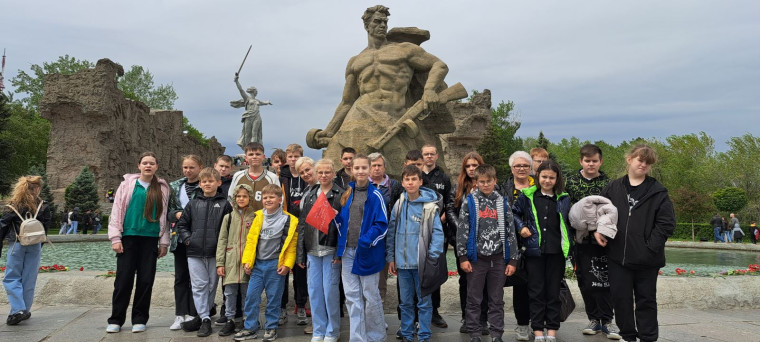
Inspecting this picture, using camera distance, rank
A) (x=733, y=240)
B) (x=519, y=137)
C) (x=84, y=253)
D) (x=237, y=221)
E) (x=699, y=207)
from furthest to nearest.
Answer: (x=519, y=137) < (x=699, y=207) < (x=733, y=240) < (x=84, y=253) < (x=237, y=221)

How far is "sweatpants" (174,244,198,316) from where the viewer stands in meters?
4.55

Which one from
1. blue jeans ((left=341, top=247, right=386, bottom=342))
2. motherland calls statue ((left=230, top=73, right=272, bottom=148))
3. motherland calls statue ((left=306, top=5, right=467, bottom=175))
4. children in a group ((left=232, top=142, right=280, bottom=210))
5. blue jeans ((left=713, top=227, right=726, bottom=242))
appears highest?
motherland calls statue ((left=230, top=73, right=272, bottom=148))

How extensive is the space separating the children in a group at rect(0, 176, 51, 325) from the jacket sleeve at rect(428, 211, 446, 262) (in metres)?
3.74

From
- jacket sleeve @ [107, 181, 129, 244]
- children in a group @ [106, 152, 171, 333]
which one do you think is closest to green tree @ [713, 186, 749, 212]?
children in a group @ [106, 152, 171, 333]

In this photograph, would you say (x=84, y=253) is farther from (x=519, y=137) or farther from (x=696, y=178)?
(x=519, y=137)

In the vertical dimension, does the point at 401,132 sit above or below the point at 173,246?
above

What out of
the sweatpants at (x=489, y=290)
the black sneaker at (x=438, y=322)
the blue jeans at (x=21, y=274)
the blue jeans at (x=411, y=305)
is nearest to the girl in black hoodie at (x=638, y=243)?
the sweatpants at (x=489, y=290)

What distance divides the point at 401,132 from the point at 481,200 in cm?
301

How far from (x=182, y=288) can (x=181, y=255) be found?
0.97 feet

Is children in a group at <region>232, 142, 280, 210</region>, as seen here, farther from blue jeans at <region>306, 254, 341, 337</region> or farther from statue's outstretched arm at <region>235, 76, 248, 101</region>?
statue's outstretched arm at <region>235, 76, 248, 101</region>

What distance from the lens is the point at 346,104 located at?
7.73 metres

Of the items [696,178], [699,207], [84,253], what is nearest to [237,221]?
[84,253]

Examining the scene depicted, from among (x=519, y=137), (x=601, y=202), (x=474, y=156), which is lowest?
(x=601, y=202)

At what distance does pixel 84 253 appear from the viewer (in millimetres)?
11133
